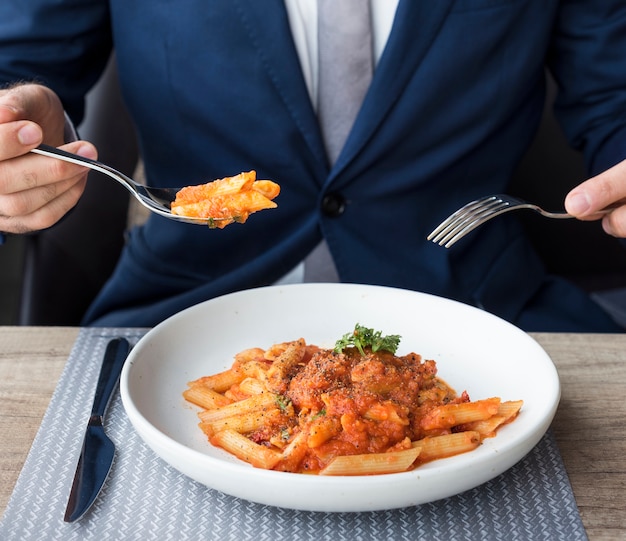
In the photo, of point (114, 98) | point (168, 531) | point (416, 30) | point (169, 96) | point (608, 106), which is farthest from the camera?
point (114, 98)

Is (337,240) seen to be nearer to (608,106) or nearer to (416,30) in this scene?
(416,30)

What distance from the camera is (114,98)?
7.27 ft

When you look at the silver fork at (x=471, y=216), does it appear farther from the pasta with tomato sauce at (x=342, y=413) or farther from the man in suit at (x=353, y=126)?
the man in suit at (x=353, y=126)

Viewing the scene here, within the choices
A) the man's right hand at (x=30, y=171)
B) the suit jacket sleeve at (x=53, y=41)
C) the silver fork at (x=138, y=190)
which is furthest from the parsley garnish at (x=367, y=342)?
the suit jacket sleeve at (x=53, y=41)

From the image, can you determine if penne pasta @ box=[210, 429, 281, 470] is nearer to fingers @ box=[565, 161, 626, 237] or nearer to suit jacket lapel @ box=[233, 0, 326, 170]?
fingers @ box=[565, 161, 626, 237]

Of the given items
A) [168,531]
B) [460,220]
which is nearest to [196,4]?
[460,220]

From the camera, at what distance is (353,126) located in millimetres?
1499

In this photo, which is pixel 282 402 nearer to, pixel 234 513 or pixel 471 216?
pixel 234 513

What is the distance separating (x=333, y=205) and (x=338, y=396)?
70cm

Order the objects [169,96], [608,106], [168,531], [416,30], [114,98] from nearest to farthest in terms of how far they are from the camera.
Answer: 1. [168,531]
2. [416,30]
3. [169,96]
4. [608,106]
5. [114,98]

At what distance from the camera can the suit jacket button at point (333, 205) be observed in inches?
60.5

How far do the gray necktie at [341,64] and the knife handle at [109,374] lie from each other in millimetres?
612

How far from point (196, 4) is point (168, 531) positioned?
985 mm

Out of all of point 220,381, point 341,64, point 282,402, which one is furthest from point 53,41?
point 282,402
